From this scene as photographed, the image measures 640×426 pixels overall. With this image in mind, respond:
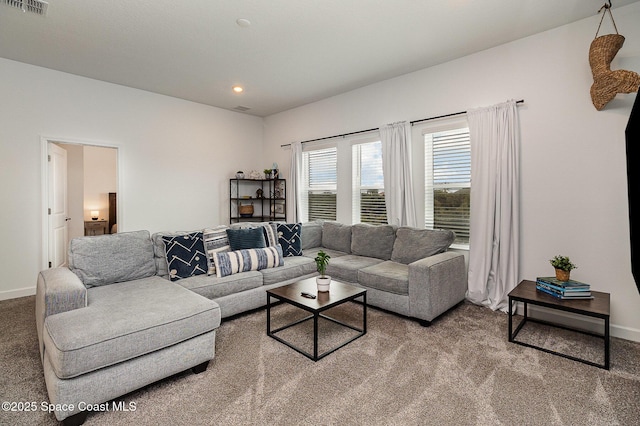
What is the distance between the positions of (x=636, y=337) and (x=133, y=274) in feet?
14.6

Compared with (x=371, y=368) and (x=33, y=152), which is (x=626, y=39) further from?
(x=33, y=152)

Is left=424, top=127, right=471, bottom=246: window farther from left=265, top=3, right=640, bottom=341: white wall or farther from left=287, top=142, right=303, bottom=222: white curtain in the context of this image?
left=287, top=142, right=303, bottom=222: white curtain

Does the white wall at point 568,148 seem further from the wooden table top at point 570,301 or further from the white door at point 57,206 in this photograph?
the white door at point 57,206

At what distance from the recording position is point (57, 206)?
450cm

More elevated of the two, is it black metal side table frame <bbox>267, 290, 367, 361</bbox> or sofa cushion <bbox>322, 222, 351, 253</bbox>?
sofa cushion <bbox>322, 222, 351, 253</bbox>

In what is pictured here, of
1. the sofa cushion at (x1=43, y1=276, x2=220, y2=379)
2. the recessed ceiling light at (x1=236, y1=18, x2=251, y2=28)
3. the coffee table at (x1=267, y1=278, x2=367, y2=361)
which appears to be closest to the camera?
the sofa cushion at (x1=43, y1=276, x2=220, y2=379)

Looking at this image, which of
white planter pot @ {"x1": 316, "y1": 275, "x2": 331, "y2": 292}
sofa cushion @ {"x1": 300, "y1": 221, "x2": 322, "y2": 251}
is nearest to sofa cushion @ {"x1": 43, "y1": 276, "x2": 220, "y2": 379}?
white planter pot @ {"x1": 316, "y1": 275, "x2": 331, "y2": 292}

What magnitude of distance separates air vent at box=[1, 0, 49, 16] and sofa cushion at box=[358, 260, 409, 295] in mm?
3805

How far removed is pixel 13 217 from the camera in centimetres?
382

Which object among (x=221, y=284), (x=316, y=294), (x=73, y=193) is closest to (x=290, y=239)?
(x=221, y=284)

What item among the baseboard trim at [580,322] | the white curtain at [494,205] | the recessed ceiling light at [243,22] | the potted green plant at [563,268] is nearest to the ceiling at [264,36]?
the recessed ceiling light at [243,22]

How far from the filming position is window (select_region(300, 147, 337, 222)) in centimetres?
520

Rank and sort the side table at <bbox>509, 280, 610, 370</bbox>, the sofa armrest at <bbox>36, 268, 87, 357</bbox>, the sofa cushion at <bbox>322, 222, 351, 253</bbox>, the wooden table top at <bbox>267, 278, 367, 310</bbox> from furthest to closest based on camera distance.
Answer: the sofa cushion at <bbox>322, 222, 351, 253</bbox> → the wooden table top at <bbox>267, 278, 367, 310</bbox> → the side table at <bbox>509, 280, 610, 370</bbox> → the sofa armrest at <bbox>36, 268, 87, 357</bbox>

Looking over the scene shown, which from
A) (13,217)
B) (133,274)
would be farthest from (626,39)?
(13,217)
